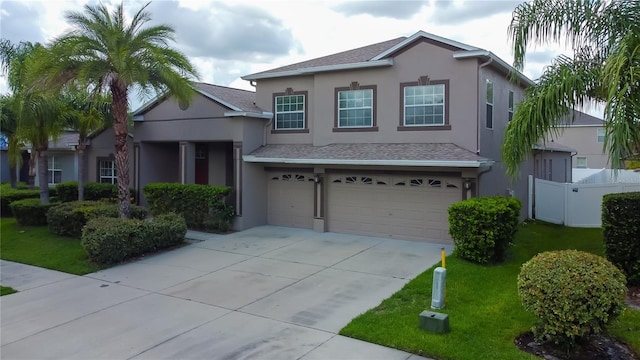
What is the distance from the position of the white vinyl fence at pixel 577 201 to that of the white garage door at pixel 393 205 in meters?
5.80

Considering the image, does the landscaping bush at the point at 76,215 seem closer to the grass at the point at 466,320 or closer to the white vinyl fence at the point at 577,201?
the grass at the point at 466,320

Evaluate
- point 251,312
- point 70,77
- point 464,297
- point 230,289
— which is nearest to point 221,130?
point 70,77

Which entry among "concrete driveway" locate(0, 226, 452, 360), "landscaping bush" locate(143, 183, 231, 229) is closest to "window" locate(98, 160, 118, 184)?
"landscaping bush" locate(143, 183, 231, 229)

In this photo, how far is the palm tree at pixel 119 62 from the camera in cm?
1248

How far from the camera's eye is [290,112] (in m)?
16.6

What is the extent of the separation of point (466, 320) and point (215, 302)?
4360mm

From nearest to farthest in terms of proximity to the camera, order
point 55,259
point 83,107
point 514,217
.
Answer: point 514,217 < point 55,259 < point 83,107

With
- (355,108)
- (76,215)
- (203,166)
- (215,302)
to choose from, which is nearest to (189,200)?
(76,215)

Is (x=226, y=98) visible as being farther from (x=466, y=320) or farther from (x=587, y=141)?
(x=587, y=141)

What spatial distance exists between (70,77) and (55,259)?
496cm

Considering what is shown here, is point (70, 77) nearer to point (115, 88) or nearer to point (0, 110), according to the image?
point (115, 88)

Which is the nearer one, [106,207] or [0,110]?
[106,207]

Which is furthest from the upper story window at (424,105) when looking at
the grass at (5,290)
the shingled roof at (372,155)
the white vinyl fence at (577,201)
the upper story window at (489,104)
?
the grass at (5,290)

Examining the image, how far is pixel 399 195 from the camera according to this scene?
14156 mm
